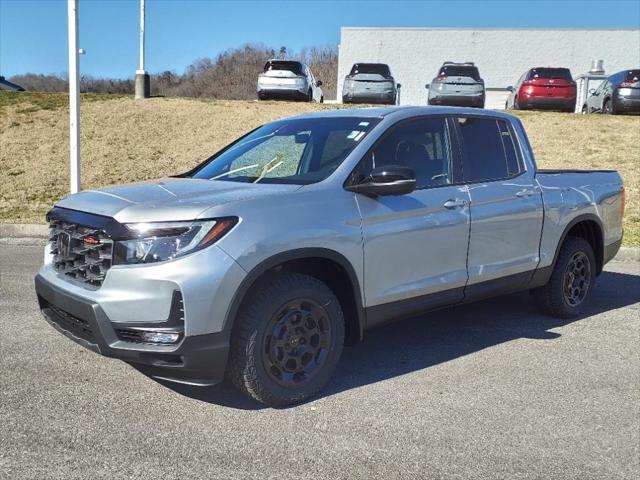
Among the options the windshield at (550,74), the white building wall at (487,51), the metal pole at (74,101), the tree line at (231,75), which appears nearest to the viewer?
the metal pole at (74,101)

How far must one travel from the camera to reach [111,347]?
3172mm

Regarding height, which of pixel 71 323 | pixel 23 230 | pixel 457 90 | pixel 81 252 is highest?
pixel 457 90

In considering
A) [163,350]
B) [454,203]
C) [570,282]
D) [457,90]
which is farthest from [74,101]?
[457,90]

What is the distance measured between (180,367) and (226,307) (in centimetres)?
40

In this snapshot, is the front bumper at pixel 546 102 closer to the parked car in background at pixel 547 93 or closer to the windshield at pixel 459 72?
the parked car in background at pixel 547 93

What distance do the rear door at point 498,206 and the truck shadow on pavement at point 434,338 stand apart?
0.50 metres

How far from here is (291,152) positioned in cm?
432

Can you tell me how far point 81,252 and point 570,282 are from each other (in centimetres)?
427

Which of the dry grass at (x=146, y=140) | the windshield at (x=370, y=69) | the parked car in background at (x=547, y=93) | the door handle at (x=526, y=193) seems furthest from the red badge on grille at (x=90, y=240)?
the parked car in background at (x=547, y=93)

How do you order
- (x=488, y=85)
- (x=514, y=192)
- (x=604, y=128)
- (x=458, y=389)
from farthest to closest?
(x=488, y=85) → (x=604, y=128) → (x=514, y=192) → (x=458, y=389)

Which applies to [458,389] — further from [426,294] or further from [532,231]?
[532,231]

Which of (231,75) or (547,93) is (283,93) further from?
(231,75)

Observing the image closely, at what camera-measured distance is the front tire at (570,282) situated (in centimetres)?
536

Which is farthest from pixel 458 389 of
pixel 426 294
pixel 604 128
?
pixel 604 128
